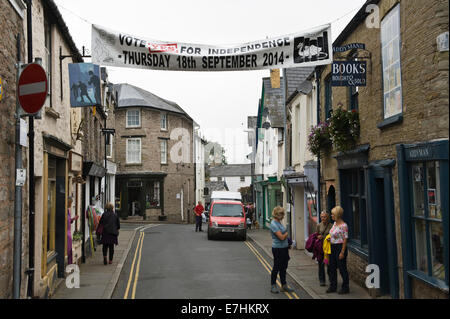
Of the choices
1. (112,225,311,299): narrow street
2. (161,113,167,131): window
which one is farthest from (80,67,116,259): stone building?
(161,113,167,131): window

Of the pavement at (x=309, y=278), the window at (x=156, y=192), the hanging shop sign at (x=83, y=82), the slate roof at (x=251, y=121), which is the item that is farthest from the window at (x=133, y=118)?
the hanging shop sign at (x=83, y=82)

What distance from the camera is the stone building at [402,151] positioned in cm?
671

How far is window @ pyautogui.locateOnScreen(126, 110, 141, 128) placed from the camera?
38688 mm

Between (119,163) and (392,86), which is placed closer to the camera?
(392,86)

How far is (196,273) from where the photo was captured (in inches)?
488

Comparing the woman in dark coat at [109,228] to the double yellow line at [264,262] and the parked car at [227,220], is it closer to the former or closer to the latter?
the double yellow line at [264,262]

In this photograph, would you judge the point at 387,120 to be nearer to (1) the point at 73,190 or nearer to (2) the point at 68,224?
(2) the point at 68,224

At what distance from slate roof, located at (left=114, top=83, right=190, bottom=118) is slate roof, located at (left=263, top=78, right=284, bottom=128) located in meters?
11.8

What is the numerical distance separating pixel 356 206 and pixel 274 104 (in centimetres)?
1820

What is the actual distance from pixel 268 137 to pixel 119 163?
1443 cm

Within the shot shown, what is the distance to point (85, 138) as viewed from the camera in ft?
54.3

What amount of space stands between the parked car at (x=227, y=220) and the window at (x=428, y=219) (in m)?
14.1
